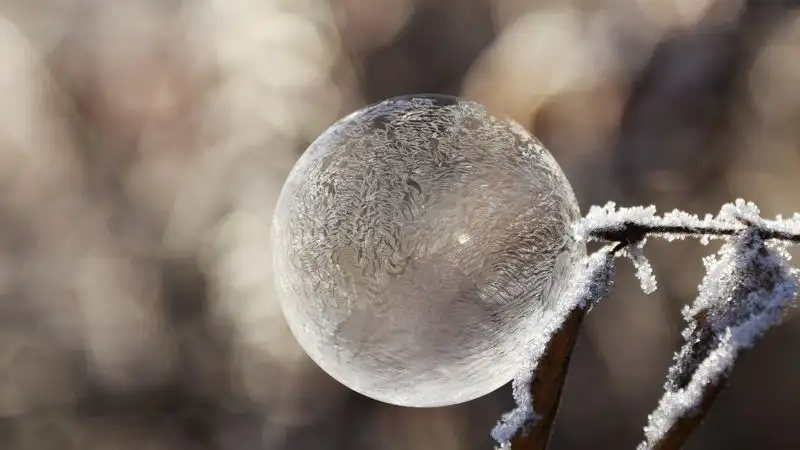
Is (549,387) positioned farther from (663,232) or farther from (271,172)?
(271,172)

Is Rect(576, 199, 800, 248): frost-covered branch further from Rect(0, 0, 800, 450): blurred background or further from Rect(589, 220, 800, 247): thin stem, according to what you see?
Rect(0, 0, 800, 450): blurred background

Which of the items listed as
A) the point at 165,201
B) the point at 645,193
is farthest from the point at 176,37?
the point at 645,193

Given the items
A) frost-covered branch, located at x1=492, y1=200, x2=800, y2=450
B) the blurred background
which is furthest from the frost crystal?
the blurred background

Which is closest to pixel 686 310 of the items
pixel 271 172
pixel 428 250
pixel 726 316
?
pixel 726 316

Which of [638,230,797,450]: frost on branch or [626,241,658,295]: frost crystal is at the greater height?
[626,241,658,295]: frost crystal

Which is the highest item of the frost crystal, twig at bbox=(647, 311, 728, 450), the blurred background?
the blurred background

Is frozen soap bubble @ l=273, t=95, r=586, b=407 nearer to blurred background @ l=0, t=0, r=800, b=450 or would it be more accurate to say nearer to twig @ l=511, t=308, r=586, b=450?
twig @ l=511, t=308, r=586, b=450

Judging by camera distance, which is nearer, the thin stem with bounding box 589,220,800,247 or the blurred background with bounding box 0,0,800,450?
the thin stem with bounding box 589,220,800,247
